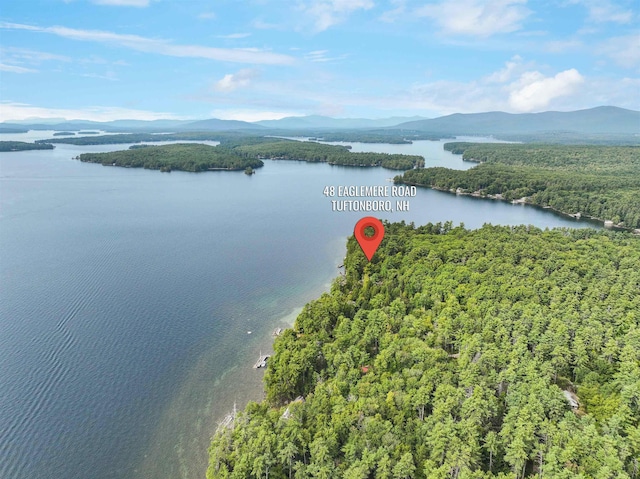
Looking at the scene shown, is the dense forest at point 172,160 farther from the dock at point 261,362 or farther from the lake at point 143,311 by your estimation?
the dock at point 261,362

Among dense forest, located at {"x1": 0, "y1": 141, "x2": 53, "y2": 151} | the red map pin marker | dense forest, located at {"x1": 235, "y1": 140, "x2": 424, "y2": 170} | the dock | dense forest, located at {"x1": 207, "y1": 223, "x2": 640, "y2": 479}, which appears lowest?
the dock

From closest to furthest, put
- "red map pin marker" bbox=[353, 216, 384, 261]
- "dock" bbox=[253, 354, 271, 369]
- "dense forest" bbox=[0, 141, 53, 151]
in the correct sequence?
"dock" bbox=[253, 354, 271, 369] → "red map pin marker" bbox=[353, 216, 384, 261] → "dense forest" bbox=[0, 141, 53, 151]

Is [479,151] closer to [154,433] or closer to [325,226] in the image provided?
[325,226]

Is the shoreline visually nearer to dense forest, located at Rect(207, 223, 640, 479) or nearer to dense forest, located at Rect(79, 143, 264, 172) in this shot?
dense forest, located at Rect(207, 223, 640, 479)

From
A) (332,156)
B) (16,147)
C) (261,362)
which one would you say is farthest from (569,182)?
(16,147)

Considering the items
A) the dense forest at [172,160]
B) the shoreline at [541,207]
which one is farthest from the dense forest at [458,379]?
the dense forest at [172,160]

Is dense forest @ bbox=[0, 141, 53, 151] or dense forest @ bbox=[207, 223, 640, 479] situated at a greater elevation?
dense forest @ bbox=[0, 141, 53, 151]

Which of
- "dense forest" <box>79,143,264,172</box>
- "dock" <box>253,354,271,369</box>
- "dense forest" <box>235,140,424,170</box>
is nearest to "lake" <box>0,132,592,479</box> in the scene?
"dock" <box>253,354,271,369</box>
